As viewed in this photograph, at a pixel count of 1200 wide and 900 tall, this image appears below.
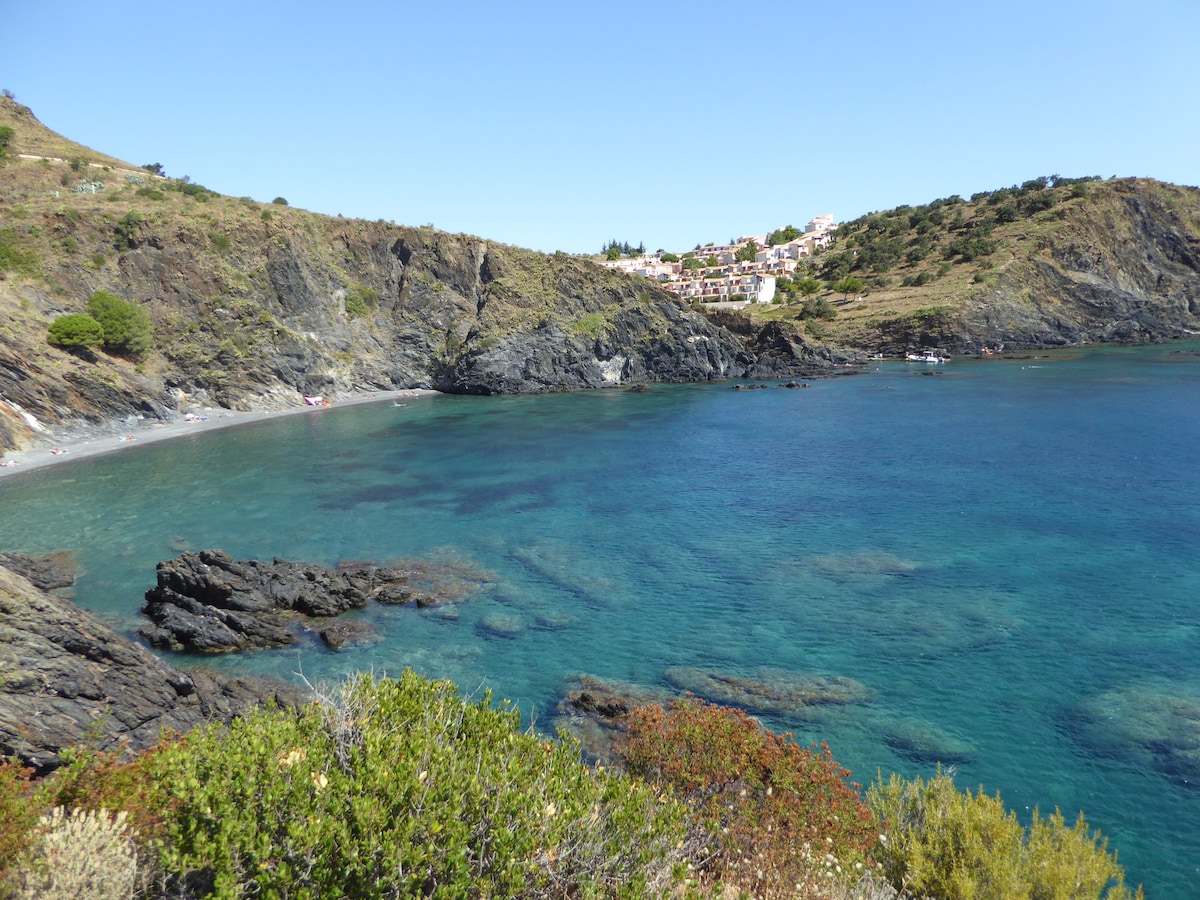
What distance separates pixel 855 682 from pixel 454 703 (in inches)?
583

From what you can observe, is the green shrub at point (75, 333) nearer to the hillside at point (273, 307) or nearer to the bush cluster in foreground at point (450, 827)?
the hillside at point (273, 307)

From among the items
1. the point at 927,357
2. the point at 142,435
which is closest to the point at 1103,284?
the point at 927,357

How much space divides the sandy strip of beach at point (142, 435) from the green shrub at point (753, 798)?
52.4 meters

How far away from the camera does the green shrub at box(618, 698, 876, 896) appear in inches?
408

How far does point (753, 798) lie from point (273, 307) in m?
84.1

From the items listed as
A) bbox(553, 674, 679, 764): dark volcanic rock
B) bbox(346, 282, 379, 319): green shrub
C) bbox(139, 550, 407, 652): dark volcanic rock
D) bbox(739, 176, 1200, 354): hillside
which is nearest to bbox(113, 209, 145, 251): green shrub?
bbox(346, 282, 379, 319): green shrub

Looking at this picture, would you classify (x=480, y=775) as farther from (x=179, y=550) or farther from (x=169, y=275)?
(x=169, y=275)

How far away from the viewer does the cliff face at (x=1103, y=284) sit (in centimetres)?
12181

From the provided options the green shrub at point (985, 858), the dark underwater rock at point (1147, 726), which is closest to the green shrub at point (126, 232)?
the green shrub at point (985, 858)

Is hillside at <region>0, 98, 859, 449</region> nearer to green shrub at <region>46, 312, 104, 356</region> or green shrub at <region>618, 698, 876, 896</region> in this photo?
green shrub at <region>46, 312, 104, 356</region>

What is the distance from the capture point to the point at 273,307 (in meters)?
82.2

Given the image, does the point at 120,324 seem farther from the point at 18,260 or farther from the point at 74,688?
the point at 74,688

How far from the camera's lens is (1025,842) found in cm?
1412

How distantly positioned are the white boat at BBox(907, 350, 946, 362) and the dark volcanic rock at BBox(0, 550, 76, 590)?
115074 mm
